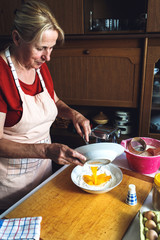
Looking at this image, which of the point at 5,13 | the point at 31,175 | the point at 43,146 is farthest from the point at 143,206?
the point at 5,13

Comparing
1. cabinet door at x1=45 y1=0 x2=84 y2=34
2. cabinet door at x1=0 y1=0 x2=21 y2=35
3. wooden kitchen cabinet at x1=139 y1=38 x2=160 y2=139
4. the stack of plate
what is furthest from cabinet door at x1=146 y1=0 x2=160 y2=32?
cabinet door at x1=0 y1=0 x2=21 y2=35

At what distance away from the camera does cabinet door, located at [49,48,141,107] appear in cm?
202

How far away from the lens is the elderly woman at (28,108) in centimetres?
98

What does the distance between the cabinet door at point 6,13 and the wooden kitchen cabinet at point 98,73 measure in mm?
547

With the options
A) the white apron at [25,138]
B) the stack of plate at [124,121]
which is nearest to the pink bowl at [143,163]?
the white apron at [25,138]

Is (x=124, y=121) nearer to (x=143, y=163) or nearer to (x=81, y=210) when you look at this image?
(x=143, y=163)

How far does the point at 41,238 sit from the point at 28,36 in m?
0.83

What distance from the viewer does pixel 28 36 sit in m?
1.00

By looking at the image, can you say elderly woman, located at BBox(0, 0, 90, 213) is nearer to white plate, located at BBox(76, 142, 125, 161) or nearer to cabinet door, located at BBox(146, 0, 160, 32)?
white plate, located at BBox(76, 142, 125, 161)

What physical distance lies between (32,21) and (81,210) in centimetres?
83

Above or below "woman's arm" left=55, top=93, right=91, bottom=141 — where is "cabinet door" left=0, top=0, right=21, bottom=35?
above

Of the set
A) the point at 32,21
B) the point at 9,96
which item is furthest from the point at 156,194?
the point at 32,21

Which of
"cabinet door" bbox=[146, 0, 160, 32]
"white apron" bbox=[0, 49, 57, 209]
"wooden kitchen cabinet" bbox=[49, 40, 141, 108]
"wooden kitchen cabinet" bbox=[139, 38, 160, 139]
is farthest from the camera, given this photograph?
"wooden kitchen cabinet" bbox=[49, 40, 141, 108]

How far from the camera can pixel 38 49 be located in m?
1.05
